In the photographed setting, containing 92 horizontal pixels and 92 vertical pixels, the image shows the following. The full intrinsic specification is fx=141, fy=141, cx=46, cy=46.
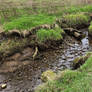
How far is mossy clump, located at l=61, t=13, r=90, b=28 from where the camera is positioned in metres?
19.5

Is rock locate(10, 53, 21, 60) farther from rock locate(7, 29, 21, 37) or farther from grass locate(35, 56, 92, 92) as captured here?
grass locate(35, 56, 92, 92)

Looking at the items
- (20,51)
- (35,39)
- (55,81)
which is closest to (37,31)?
(35,39)

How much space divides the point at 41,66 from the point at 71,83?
5.30 metres

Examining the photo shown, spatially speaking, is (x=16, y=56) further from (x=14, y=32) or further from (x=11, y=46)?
(x=14, y=32)

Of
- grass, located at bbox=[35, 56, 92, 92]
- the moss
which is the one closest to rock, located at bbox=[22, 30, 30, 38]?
the moss

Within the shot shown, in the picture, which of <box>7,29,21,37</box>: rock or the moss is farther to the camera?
<box>7,29,21,37</box>: rock

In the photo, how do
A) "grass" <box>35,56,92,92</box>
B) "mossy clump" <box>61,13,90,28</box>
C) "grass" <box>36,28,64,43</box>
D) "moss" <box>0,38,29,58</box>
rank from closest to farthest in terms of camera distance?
"grass" <box>35,56,92,92</box>, "moss" <box>0,38,29,58</box>, "grass" <box>36,28,64,43</box>, "mossy clump" <box>61,13,90,28</box>

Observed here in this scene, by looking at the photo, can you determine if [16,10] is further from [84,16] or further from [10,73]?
[10,73]

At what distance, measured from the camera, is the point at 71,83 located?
7.11 metres

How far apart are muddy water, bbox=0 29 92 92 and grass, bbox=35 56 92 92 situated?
2.64m

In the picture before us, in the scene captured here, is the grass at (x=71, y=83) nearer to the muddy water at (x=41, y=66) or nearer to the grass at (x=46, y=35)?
the muddy water at (x=41, y=66)

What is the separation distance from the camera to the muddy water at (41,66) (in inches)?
393

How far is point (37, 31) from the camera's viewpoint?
15406 millimetres

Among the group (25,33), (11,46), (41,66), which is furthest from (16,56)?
(25,33)
